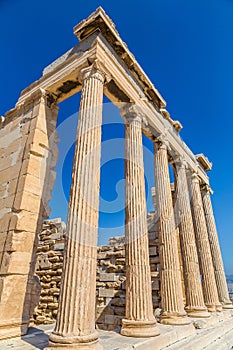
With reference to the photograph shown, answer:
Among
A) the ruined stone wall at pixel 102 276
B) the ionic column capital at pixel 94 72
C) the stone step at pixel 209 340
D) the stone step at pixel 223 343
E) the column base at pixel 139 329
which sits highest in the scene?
the ionic column capital at pixel 94 72

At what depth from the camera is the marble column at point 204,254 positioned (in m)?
12.6

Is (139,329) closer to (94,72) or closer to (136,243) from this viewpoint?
(136,243)

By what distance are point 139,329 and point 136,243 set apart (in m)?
2.39

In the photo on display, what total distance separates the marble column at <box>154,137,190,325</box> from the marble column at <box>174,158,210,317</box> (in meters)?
1.90

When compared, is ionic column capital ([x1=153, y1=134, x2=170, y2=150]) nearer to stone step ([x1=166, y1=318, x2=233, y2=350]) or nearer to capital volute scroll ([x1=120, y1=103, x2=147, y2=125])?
capital volute scroll ([x1=120, y1=103, x2=147, y2=125])

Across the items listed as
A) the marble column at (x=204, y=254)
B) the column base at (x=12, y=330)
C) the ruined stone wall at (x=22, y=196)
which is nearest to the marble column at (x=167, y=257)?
the marble column at (x=204, y=254)

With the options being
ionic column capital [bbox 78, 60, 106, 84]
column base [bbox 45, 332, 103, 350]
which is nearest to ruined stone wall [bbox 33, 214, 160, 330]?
column base [bbox 45, 332, 103, 350]

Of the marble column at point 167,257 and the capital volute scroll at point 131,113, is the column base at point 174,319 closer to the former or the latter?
the marble column at point 167,257

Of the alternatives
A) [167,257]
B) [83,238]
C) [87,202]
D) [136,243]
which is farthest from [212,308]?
[87,202]

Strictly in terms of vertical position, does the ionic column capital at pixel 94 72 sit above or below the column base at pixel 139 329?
above

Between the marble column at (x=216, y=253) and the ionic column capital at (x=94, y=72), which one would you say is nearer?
the ionic column capital at (x=94, y=72)

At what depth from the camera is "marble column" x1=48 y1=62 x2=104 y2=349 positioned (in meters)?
4.93

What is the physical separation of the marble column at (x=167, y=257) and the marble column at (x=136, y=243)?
176cm

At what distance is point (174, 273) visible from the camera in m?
9.33
